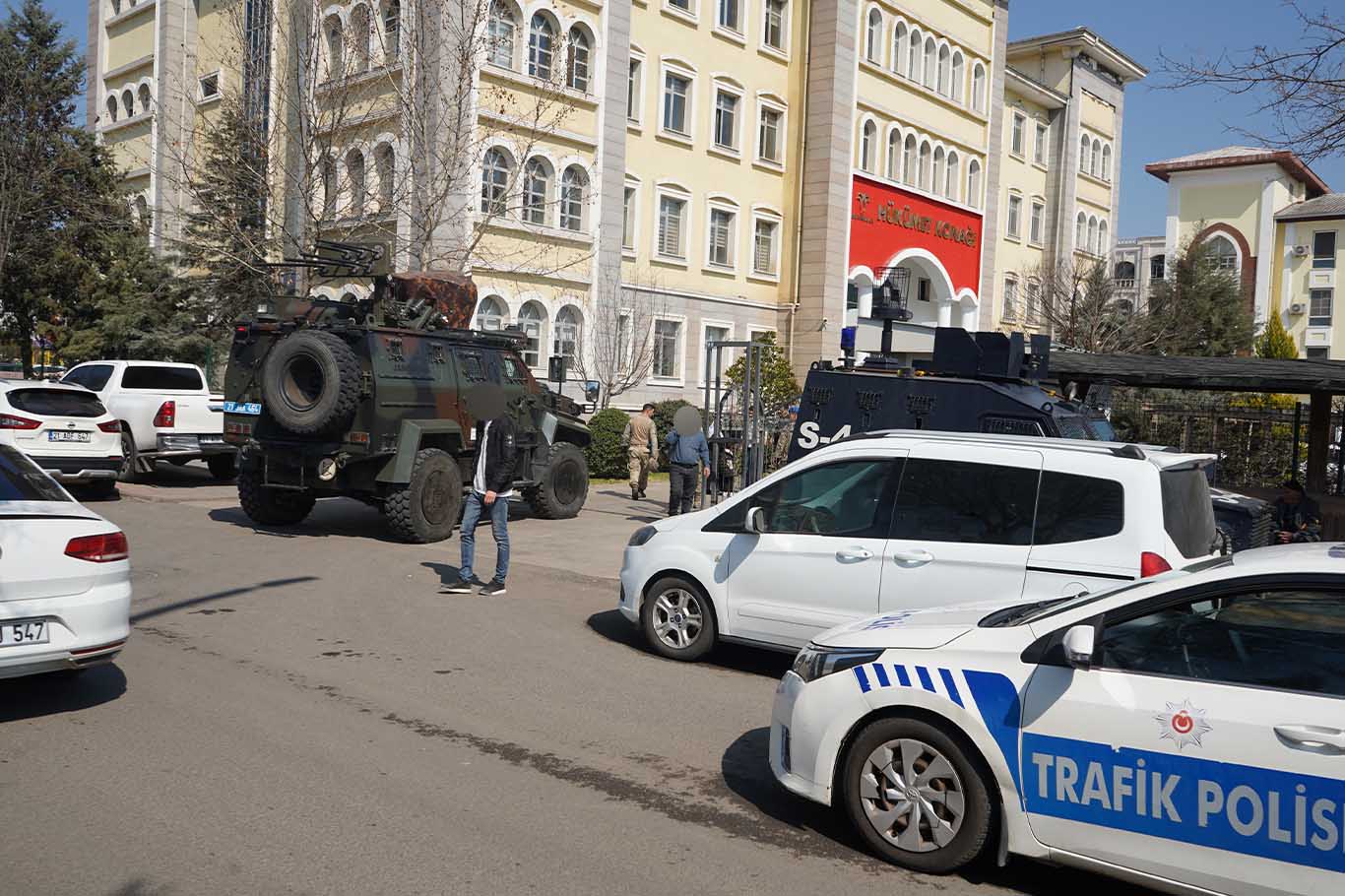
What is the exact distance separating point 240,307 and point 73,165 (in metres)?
9.05

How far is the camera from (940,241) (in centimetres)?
4069

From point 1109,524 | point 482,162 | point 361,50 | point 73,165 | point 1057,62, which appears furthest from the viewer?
point 1057,62

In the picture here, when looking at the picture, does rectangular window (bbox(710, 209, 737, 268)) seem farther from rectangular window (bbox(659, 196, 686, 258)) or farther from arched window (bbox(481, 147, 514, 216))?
arched window (bbox(481, 147, 514, 216))

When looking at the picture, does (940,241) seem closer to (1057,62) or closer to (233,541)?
(1057,62)

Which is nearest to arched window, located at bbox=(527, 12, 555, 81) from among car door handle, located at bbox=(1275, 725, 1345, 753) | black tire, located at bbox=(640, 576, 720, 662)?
black tire, located at bbox=(640, 576, 720, 662)

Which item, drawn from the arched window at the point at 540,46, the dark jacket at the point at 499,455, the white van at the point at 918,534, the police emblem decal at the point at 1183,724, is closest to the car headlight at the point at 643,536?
the white van at the point at 918,534

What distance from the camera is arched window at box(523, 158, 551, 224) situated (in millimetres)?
27098

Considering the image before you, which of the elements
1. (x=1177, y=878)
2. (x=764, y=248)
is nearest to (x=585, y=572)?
(x=1177, y=878)

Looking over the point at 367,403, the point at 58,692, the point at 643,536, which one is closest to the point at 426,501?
the point at 367,403

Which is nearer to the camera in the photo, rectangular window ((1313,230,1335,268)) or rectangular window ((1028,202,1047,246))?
rectangular window ((1028,202,1047,246))

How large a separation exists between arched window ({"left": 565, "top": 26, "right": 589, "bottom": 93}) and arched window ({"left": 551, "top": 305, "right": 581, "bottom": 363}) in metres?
5.47

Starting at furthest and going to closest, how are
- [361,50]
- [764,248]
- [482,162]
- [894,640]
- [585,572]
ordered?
[764,248] → [482,162] → [361,50] → [585,572] → [894,640]

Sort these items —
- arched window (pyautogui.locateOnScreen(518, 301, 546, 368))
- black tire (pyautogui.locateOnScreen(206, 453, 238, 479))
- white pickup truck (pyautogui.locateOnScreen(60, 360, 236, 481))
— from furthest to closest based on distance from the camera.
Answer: arched window (pyautogui.locateOnScreen(518, 301, 546, 368)), black tire (pyautogui.locateOnScreen(206, 453, 238, 479)), white pickup truck (pyautogui.locateOnScreen(60, 360, 236, 481))

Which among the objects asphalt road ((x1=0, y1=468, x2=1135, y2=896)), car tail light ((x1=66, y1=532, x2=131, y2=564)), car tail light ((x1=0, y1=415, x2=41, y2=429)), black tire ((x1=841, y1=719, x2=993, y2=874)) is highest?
car tail light ((x1=0, y1=415, x2=41, y2=429))
